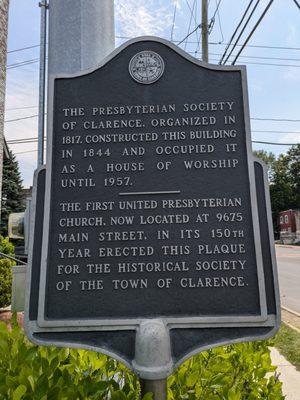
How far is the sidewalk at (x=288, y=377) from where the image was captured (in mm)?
3777

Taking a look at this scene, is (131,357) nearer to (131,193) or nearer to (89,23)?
(131,193)

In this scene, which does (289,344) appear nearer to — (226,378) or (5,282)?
(226,378)

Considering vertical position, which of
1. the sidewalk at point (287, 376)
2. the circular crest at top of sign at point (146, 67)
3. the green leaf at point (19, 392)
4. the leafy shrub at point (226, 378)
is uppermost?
the circular crest at top of sign at point (146, 67)

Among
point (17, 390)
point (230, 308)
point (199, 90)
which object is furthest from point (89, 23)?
point (17, 390)

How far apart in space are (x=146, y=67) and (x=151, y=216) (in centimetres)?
104

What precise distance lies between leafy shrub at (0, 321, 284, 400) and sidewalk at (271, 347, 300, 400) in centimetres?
133

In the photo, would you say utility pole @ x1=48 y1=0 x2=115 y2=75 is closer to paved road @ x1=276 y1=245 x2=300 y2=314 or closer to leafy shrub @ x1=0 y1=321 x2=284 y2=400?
leafy shrub @ x1=0 y1=321 x2=284 y2=400

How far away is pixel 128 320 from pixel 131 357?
201mm

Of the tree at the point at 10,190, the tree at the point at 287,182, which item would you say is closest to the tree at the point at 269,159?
the tree at the point at 287,182

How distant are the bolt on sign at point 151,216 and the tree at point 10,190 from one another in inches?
1432

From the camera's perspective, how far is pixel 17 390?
1.67 meters

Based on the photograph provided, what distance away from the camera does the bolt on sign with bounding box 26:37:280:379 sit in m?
2.07

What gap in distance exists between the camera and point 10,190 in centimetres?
3872

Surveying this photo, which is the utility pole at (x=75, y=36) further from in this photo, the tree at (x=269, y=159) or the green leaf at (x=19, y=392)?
the tree at (x=269, y=159)
